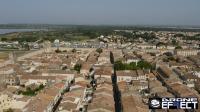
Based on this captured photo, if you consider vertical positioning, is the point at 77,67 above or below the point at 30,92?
below

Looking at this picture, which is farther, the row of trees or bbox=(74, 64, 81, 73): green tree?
bbox=(74, 64, 81, 73): green tree

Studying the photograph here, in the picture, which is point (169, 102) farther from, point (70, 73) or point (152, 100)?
point (70, 73)

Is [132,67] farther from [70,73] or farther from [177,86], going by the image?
[177,86]

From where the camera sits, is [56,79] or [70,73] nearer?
[56,79]

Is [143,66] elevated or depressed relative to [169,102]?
depressed

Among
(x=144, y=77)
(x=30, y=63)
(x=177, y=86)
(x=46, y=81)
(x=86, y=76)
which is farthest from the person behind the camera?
(x=30, y=63)

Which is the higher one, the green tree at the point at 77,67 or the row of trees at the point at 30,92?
the row of trees at the point at 30,92

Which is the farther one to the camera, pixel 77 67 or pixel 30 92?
pixel 77 67

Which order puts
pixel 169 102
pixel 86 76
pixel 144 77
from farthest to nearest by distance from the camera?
pixel 86 76 < pixel 144 77 < pixel 169 102

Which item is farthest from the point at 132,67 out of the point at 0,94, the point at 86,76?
the point at 0,94

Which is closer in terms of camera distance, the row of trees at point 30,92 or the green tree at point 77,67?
the row of trees at point 30,92

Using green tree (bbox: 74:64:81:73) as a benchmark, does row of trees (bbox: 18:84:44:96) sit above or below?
above
